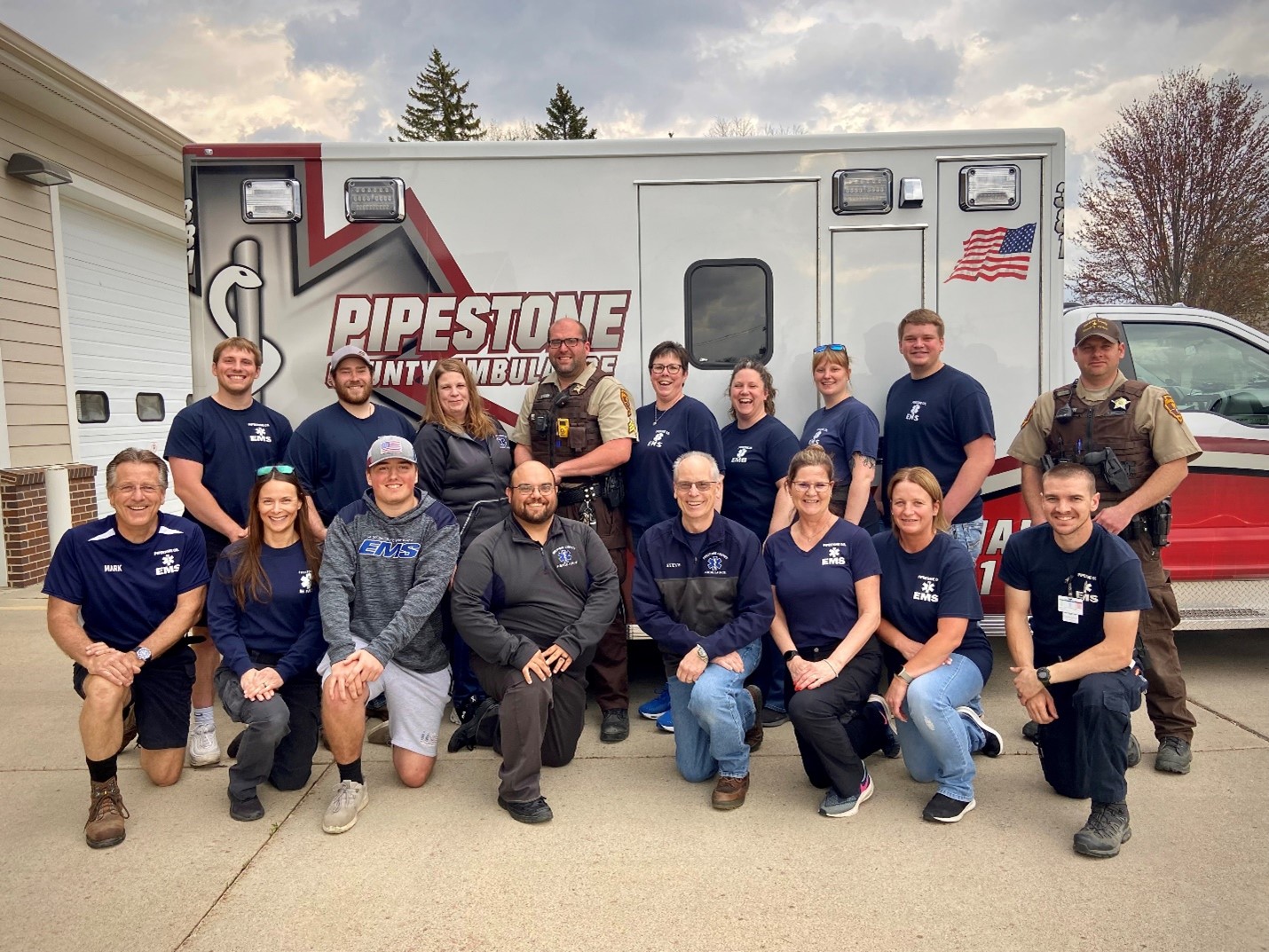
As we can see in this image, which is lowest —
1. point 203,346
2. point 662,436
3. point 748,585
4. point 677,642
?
point 677,642

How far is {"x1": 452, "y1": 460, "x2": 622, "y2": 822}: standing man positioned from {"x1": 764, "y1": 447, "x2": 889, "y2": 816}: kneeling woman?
807 mm

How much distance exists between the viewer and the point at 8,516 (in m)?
7.62

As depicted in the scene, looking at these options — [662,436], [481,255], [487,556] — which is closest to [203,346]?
[481,255]

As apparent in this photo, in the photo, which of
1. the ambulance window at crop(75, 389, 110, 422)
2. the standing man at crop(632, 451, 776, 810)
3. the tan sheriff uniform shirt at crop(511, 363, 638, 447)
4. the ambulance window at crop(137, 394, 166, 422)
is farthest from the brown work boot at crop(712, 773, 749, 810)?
the ambulance window at crop(137, 394, 166, 422)

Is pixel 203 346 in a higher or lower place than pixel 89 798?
higher

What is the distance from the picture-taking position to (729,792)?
3.43m

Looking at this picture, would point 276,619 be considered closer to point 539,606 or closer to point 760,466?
point 539,606

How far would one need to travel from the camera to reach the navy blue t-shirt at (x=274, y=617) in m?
3.61

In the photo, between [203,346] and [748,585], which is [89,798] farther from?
[748,585]

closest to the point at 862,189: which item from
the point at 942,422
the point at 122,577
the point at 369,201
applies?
the point at 942,422

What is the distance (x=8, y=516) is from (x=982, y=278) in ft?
26.3

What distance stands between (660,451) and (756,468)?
481mm

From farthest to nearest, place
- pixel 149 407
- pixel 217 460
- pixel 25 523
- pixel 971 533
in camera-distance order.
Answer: pixel 149 407 < pixel 25 523 < pixel 971 533 < pixel 217 460

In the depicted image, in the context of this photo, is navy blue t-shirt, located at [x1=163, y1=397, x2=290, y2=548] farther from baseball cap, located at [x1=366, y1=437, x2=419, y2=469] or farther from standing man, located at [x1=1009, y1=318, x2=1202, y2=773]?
standing man, located at [x1=1009, y1=318, x2=1202, y2=773]
